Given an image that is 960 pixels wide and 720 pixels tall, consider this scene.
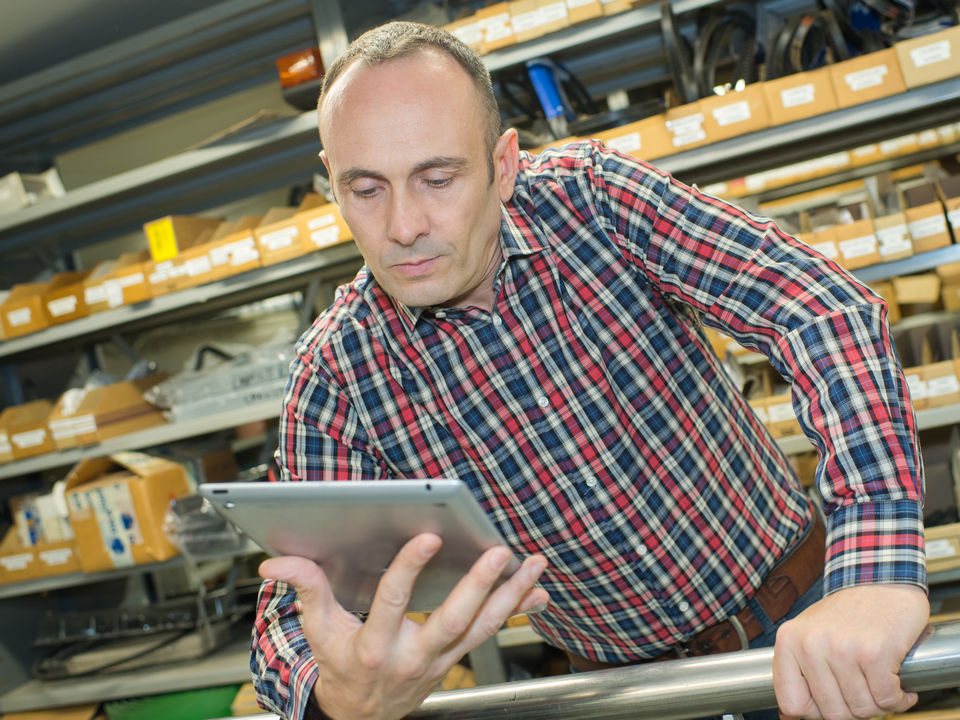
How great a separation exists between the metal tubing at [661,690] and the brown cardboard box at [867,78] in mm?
1547

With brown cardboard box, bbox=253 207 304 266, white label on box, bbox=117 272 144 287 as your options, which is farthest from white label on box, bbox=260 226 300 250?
white label on box, bbox=117 272 144 287

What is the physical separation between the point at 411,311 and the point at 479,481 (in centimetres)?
24

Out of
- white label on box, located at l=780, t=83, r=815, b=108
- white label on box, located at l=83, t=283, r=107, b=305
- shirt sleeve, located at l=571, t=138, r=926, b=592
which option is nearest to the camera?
shirt sleeve, located at l=571, t=138, r=926, b=592

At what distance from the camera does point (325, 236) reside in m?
2.19

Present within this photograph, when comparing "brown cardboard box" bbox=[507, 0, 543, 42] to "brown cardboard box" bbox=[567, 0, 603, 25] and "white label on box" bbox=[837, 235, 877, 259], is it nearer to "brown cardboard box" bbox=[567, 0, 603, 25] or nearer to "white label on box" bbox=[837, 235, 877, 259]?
"brown cardboard box" bbox=[567, 0, 603, 25]

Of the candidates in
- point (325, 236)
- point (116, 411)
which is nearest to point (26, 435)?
point (116, 411)

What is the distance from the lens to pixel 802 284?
0.82 metres

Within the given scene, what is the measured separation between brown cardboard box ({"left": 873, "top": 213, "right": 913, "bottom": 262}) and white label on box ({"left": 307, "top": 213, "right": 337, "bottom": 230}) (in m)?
1.35

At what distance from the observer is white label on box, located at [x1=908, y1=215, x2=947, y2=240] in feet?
6.13

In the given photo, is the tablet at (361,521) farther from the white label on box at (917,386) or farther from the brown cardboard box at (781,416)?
the white label on box at (917,386)

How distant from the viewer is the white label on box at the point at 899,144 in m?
2.12

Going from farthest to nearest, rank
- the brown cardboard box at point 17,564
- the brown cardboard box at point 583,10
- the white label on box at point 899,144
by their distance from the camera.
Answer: the brown cardboard box at point 17,564 < the white label on box at point 899,144 < the brown cardboard box at point 583,10

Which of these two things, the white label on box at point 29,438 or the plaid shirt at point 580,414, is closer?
the plaid shirt at point 580,414

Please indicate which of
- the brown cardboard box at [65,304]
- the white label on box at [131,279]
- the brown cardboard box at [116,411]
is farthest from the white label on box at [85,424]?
the white label on box at [131,279]
